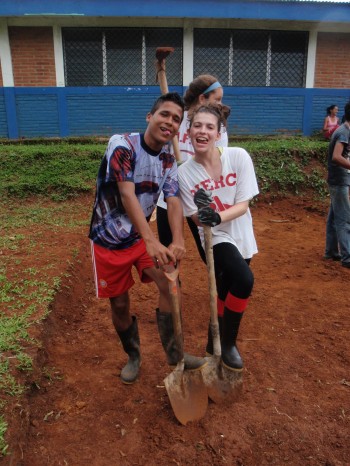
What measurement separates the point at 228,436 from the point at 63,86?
10.2m

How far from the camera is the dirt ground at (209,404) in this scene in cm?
221

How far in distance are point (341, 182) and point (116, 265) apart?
3.33 m

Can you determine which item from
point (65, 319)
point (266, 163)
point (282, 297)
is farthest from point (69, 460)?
point (266, 163)

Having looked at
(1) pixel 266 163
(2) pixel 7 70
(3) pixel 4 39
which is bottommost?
(1) pixel 266 163

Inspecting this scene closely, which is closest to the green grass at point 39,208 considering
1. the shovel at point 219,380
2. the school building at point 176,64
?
the school building at point 176,64

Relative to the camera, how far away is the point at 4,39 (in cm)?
1020

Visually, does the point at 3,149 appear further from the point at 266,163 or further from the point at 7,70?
the point at 266,163

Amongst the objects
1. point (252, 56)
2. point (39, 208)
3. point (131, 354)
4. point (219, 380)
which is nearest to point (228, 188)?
point (219, 380)

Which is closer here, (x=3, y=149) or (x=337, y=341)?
(x=337, y=341)

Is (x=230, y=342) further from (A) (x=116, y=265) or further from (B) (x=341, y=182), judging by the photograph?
(B) (x=341, y=182)

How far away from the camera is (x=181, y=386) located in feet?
7.99

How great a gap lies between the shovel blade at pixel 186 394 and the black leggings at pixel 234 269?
0.56 metres

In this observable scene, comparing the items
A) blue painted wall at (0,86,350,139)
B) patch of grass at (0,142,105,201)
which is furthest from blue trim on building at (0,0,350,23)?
patch of grass at (0,142,105,201)

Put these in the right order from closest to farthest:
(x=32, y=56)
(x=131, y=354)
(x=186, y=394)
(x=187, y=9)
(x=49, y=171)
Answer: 1. (x=186, y=394)
2. (x=131, y=354)
3. (x=49, y=171)
4. (x=187, y=9)
5. (x=32, y=56)
